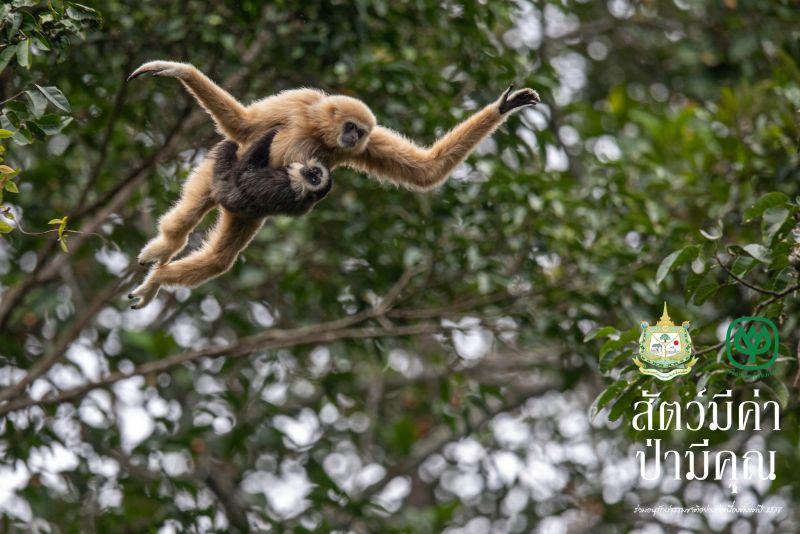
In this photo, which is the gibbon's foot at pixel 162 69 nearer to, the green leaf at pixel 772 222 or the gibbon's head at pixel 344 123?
the gibbon's head at pixel 344 123

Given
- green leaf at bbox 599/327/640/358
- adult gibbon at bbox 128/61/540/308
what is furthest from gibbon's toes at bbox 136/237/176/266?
green leaf at bbox 599/327/640/358

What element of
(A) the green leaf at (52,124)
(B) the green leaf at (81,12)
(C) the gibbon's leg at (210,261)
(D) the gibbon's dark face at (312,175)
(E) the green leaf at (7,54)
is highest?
(B) the green leaf at (81,12)

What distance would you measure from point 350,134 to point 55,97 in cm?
144

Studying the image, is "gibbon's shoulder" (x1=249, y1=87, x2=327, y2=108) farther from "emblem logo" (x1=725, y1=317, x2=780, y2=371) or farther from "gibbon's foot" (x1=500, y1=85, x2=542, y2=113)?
"emblem logo" (x1=725, y1=317, x2=780, y2=371)

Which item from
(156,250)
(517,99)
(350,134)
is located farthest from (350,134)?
(156,250)

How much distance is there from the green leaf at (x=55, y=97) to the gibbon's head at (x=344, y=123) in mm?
1218

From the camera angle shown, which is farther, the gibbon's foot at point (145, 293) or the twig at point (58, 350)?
the twig at point (58, 350)

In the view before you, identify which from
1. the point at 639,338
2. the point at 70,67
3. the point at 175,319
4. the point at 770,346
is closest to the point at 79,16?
the point at 70,67

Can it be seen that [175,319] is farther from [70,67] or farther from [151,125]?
[70,67]

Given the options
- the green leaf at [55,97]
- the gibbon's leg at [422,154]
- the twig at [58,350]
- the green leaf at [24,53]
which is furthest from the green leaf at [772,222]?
the twig at [58,350]

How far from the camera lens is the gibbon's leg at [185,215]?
510 cm

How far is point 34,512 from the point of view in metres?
8.13

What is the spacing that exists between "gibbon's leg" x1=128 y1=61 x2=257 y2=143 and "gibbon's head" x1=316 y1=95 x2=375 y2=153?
0.39 m

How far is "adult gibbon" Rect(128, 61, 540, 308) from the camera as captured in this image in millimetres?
4762
